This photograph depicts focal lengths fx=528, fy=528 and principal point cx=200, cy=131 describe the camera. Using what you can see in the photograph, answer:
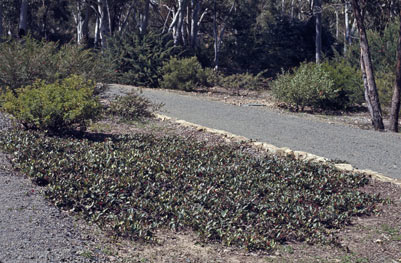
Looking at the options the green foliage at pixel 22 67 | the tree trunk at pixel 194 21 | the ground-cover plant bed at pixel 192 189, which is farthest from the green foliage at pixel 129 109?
the tree trunk at pixel 194 21

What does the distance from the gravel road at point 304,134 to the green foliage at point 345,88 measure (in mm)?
4010

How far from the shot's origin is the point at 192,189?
6.24 meters

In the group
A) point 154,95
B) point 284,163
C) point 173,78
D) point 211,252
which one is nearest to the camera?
point 211,252

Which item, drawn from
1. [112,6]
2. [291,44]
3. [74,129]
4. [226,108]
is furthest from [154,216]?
[112,6]

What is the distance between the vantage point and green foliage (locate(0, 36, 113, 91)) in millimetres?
10914

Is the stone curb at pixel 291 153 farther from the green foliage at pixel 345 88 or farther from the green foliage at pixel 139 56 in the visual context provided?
the green foliage at pixel 139 56

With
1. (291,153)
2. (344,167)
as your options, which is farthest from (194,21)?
(344,167)

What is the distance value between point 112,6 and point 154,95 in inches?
898

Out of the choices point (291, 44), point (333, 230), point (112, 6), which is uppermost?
point (112, 6)

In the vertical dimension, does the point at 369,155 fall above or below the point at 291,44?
below

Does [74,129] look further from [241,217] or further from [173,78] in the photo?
[173,78]

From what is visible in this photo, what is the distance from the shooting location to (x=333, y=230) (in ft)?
18.5

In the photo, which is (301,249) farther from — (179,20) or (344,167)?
(179,20)

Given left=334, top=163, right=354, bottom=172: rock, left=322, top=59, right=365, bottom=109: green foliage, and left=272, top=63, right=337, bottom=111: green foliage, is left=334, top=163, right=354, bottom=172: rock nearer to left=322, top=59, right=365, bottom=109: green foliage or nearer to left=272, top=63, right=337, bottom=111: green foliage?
left=272, top=63, right=337, bottom=111: green foliage
